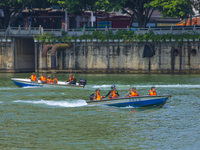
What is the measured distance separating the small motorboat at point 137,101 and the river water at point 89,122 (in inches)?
19.7

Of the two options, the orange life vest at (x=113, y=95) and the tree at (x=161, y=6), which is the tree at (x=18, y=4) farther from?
the orange life vest at (x=113, y=95)

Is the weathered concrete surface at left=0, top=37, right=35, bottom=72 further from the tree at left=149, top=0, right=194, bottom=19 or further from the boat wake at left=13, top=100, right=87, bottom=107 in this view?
the boat wake at left=13, top=100, right=87, bottom=107

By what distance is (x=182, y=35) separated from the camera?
66.6 metres

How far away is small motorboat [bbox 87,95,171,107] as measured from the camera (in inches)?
1465

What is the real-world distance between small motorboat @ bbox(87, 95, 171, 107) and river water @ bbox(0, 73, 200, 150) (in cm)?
50

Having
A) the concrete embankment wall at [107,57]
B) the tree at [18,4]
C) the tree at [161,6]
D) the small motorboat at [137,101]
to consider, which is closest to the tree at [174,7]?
the tree at [161,6]

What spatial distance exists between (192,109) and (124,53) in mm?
32668

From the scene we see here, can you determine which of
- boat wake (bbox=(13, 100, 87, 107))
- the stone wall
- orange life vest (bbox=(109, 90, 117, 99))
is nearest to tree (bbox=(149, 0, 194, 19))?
the stone wall

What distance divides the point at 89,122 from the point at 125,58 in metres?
38.0

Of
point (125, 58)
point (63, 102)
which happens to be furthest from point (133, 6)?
point (63, 102)

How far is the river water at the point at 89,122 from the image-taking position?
2572 centimetres

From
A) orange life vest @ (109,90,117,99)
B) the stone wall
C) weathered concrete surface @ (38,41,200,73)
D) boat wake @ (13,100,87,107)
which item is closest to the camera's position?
orange life vest @ (109,90,117,99)

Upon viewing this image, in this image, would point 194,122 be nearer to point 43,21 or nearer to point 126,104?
point 126,104

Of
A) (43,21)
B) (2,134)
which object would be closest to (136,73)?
(43,21)
